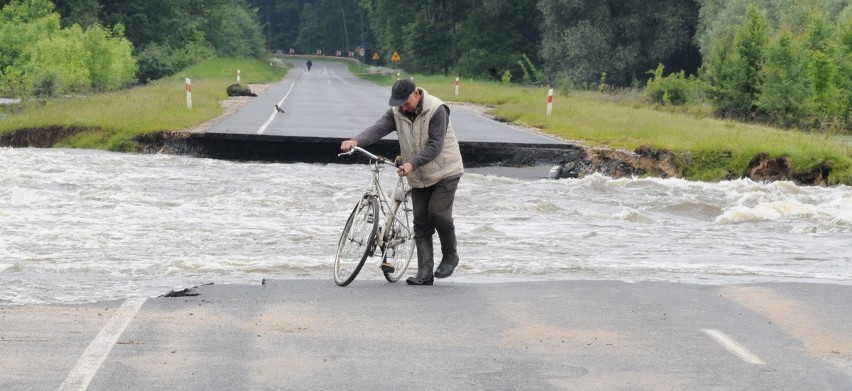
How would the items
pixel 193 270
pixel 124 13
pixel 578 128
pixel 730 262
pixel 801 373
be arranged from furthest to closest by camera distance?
pixel 124 13
pixel 578 128
pixel 730 262
pixel 193 270
pixel 801 373

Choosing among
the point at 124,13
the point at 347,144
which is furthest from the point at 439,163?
the point at 124,13

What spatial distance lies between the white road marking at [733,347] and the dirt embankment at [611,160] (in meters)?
13.7

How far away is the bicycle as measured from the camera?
10.7m

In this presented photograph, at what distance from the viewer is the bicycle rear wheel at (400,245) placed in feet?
35.7

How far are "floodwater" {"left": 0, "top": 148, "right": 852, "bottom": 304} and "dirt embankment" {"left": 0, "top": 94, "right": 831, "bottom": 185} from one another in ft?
4.03

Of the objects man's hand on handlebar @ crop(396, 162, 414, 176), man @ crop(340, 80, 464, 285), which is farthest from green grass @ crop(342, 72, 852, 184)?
man's hand on handlebar @ crop(396, 162, 414, 176)

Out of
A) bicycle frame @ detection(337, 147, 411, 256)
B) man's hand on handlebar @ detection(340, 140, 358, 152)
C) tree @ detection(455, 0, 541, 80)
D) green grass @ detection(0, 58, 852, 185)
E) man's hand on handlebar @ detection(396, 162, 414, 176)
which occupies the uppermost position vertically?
man's hand on handlebar @ detection(340, 140, 358, 152)

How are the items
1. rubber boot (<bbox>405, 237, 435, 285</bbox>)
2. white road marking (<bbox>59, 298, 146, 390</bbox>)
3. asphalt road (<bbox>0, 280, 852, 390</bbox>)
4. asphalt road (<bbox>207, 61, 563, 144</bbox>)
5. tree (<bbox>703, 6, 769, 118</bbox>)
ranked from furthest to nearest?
tree (<bbox>703, 6, 769, 118</bbox>), asphalt road (<bbox>207, 61, 563, 144</bbox>), rubber boot (<bbox>405, 237, 435, 285</bbox>), asphalt road (<bbox>0, 280, 852, 390</bbox>), white road marking (<bbox>59, 298, 146, 390</bbox>)

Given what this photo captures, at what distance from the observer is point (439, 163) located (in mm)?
10820

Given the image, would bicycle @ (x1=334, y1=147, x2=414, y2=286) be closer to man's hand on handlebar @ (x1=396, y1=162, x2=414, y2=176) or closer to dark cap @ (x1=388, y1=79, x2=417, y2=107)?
man's hand on handlebar @ (x1=396, y1=162, x2=414, y2=176)

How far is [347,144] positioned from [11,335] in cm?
323

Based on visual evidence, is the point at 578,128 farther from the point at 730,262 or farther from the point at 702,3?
the point at 702,3

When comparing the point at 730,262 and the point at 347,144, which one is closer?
the point at 347,144

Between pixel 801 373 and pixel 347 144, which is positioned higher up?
pixel 347 144
